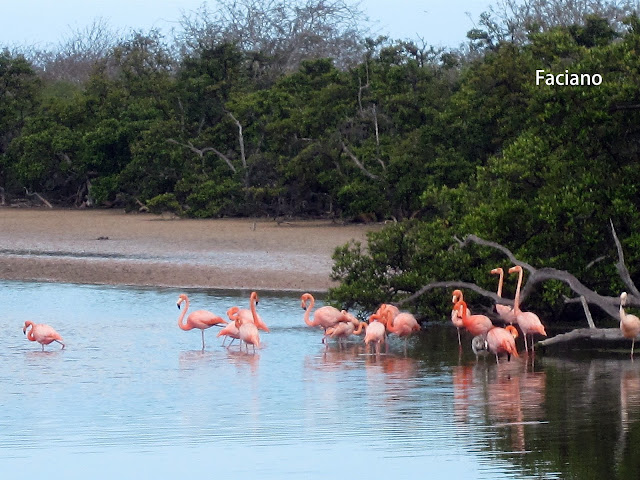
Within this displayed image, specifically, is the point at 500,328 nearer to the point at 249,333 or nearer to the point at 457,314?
the point at 457,314

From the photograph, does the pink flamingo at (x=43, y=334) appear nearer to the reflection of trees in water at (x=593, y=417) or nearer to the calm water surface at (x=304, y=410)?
the calm water surface at (x=304, y=410)

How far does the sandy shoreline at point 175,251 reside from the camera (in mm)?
20609

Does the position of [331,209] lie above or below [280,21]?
below

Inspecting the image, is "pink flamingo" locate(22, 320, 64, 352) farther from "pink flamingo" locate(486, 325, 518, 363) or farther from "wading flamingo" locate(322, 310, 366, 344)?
"pink flamingo" locate(486, 325, 518, 363)

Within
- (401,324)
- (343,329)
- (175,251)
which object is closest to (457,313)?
(401,324)

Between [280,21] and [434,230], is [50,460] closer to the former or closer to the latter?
[434,230]

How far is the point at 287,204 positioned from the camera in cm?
3164

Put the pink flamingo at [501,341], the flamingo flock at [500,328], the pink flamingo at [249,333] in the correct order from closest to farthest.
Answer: the pink flamingo at [501,341]
the flamingo flock at [500,328]
the pink flamingo at [249,333]

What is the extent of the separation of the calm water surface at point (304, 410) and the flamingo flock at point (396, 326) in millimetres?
199

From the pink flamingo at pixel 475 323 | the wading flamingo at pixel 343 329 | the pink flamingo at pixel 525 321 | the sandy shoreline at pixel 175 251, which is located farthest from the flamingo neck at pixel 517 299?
the sandy shoreline at pixel 175 251

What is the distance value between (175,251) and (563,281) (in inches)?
487

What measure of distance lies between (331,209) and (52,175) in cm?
1275

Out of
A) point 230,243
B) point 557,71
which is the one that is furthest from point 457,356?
point 230,243

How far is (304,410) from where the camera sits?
32.1 feet
